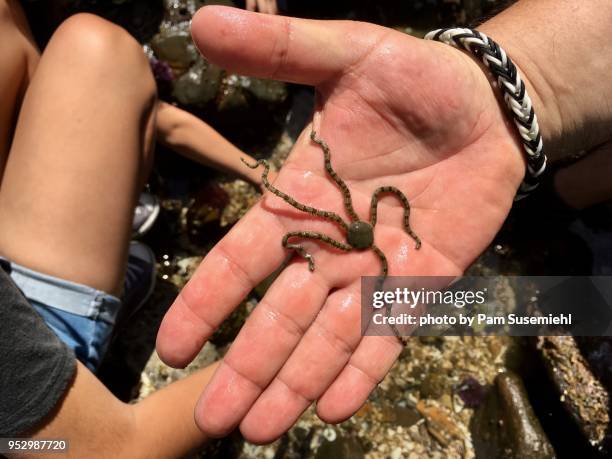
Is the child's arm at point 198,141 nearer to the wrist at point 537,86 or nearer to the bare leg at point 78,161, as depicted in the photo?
the bare leg at point 78,161

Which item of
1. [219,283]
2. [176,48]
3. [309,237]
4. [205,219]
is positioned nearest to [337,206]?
[309,237]

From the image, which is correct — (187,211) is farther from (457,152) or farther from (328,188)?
(457,152)

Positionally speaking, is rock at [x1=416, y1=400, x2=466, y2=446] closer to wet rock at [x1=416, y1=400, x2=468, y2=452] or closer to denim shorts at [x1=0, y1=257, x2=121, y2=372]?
wet rock at [x1=416, y1=400, x2=468, y2=452]

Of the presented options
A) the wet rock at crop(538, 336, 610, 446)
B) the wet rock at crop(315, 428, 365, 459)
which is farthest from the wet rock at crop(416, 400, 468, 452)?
the wet rock at crop(538, 336, 610, 446)

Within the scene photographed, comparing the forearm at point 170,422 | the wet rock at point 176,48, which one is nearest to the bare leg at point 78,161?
the forearm at point 170,422

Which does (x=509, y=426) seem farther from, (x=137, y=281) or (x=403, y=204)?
(x=137, y=281)
